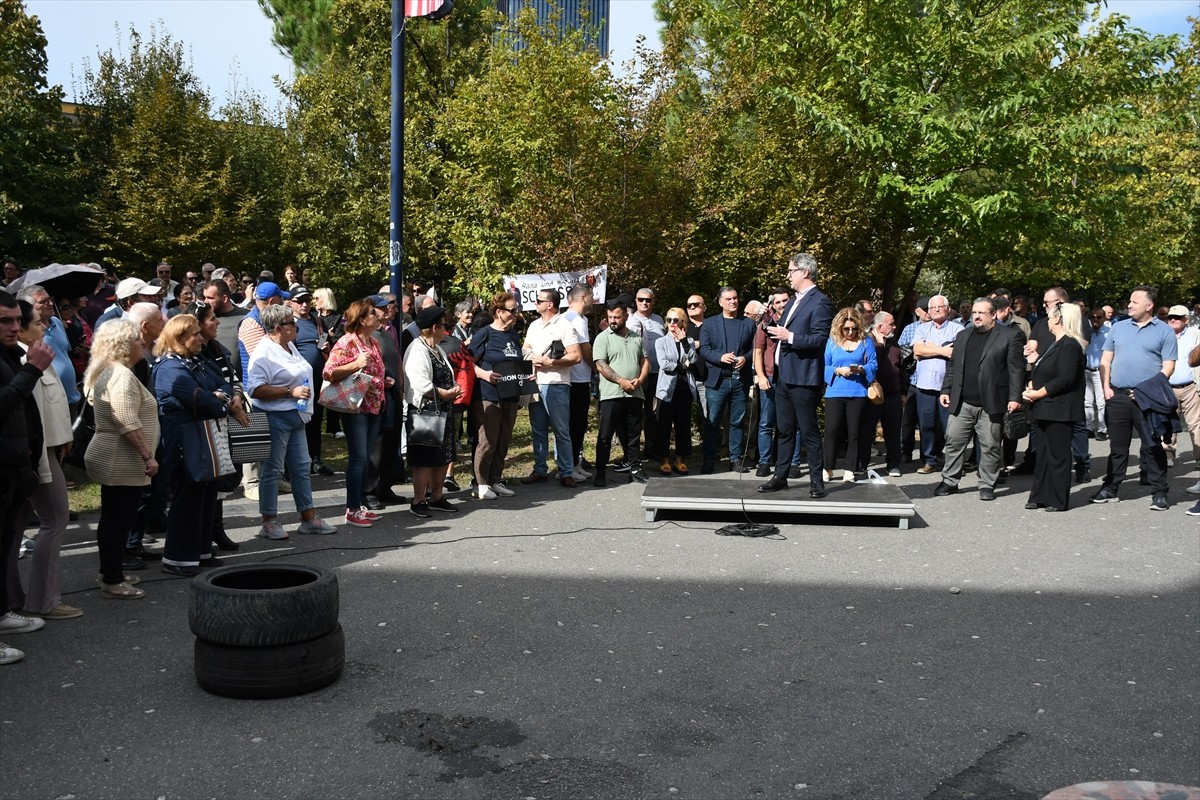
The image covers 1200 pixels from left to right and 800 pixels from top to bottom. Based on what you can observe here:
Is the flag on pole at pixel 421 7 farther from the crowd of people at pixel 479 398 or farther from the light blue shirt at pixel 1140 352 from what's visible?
the light blue shirt at pixel 1140 352

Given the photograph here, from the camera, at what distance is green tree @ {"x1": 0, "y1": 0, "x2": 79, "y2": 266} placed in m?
28.5

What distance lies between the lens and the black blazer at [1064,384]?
10.8 meters

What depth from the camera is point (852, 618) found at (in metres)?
6.79

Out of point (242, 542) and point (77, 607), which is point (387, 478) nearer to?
point (242, 542)

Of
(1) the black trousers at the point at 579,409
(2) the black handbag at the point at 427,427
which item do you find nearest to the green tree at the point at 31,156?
(1) the black trousers at the point at 579,409

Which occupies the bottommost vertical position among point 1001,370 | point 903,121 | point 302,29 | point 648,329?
point 1001,370

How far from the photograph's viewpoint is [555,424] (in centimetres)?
1181

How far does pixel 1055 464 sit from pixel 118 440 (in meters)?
8.52

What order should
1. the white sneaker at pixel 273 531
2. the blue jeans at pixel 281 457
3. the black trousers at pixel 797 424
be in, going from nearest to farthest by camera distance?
the blue jeans at pixel 281 457 < the white sneaker at pixel 273 531 < the black trousers at pixel 797 424

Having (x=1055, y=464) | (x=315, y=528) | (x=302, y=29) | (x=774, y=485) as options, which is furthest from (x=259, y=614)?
(x=302, y=29)

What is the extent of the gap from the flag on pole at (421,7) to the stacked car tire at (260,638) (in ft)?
23.8

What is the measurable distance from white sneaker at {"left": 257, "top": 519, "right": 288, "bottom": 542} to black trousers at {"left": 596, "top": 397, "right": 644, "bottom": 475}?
4.12 metres

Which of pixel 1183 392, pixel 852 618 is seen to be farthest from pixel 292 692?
pixel 1183 392

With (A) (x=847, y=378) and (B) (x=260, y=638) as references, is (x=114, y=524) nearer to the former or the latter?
(B) (x=260, y=638)
